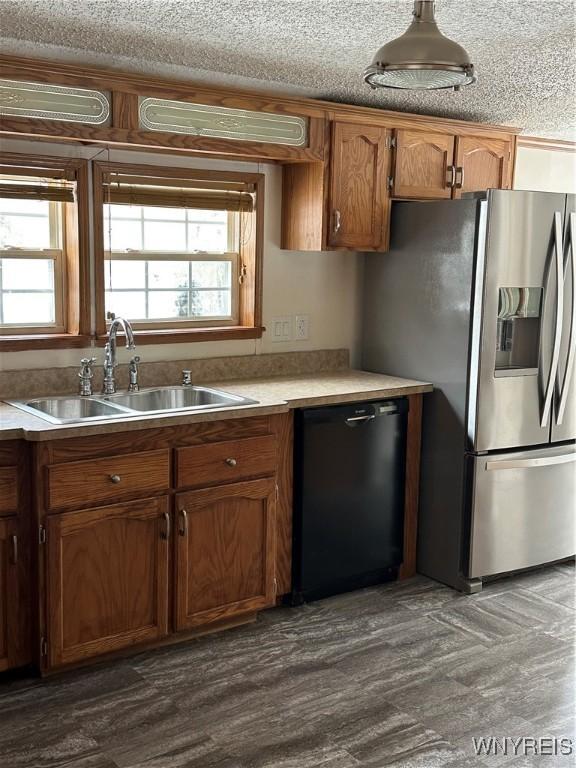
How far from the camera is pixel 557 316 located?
12.6 feet

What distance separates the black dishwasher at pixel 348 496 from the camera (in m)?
3.59

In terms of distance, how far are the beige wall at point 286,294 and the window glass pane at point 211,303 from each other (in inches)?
6.4

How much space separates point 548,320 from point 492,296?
33 centimetres

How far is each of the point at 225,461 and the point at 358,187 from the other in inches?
57.8

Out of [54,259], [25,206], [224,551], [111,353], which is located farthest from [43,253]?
[224,551]

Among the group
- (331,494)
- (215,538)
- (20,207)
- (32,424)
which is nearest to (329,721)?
(215,538)

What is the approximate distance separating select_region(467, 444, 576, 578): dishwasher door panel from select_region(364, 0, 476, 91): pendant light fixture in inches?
74.4

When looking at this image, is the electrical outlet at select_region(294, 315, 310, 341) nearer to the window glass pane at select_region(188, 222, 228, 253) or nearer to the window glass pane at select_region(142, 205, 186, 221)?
the window glass pane at select_region(188, 222, 228, 253)

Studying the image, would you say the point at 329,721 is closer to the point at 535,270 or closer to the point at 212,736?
the point at 212,736

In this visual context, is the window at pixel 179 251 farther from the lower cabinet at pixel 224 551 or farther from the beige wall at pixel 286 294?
the lower cabinet at pixel 224 551

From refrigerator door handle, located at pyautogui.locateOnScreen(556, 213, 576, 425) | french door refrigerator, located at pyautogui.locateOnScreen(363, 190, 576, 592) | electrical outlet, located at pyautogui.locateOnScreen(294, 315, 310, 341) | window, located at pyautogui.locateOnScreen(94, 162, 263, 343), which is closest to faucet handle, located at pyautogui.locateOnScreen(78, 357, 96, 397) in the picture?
window, located at pyautogui.locateOnScreen(94, 162, 263, 343)

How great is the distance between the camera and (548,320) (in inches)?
152

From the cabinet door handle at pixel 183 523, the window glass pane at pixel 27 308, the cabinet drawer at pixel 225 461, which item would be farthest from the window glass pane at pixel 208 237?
the cabinet door handle at pixel 183 523

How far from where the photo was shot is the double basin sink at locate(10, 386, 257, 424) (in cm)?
322
